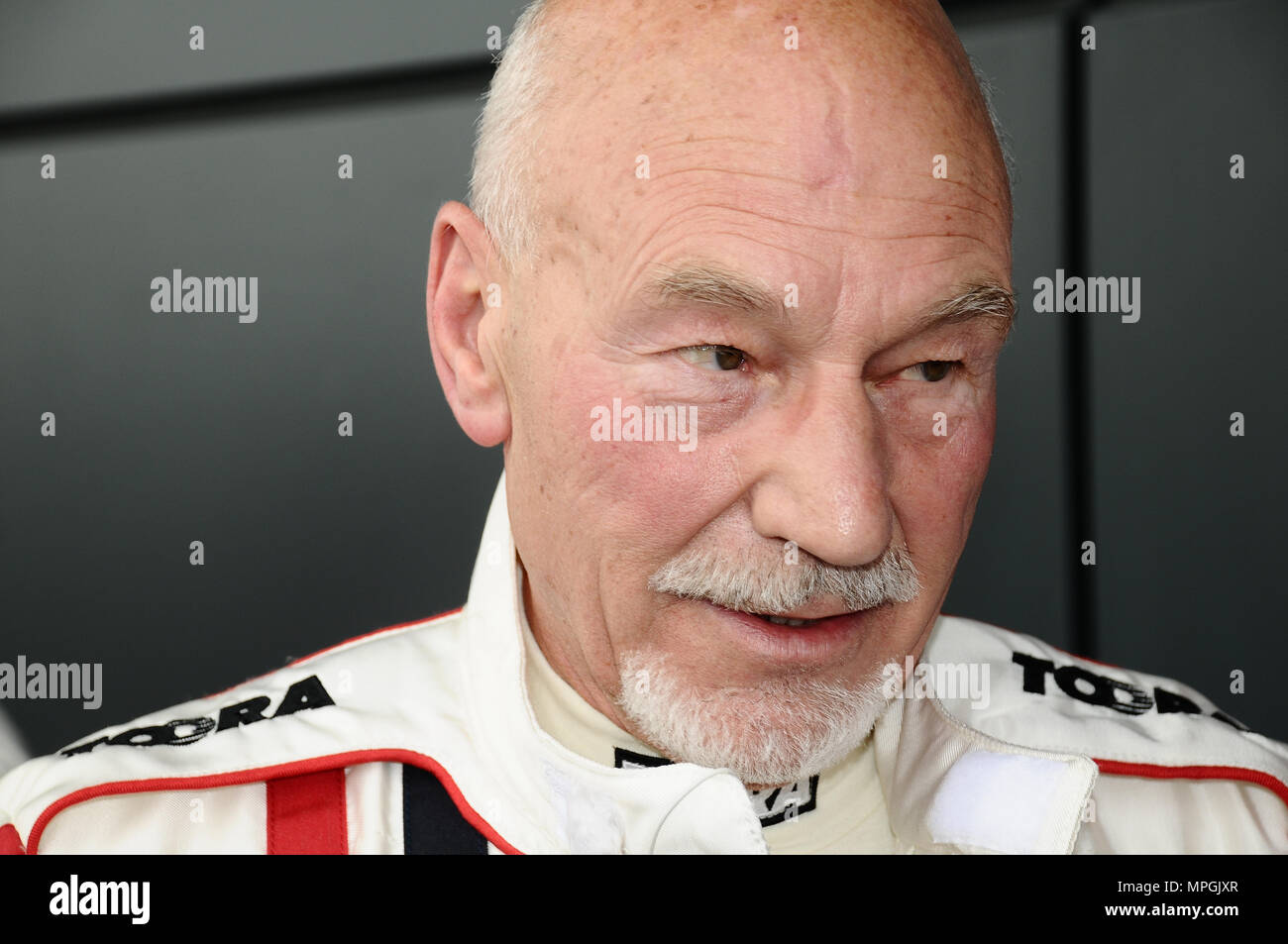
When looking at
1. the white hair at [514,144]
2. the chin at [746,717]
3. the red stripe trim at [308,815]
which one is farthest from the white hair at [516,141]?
the red stripe trim at [308,815]

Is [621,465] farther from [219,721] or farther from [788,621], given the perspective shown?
[219,721]

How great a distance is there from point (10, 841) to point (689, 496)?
0.63 metres

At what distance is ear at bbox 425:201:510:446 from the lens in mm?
1068

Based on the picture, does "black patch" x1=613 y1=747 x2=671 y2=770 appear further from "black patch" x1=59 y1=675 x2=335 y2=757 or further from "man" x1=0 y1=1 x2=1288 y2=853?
"black patch" x1=59 y1=675 x2=335 y2=757

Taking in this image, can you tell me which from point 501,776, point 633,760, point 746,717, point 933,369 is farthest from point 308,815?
point 933,369

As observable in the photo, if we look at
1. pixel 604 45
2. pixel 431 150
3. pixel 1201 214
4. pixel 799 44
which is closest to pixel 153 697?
pixel 431 150

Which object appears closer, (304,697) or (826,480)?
(826,480)

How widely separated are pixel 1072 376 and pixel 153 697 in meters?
1.29

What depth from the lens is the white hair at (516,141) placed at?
101cm

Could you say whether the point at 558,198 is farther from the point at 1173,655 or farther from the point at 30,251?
the point at 1173,655

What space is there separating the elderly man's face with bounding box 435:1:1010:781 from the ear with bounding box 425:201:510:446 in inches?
2.1

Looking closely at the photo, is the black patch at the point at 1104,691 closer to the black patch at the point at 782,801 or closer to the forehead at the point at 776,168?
the black patch at the point at 782,801

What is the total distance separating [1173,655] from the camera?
1.68m

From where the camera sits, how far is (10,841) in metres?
1.02
